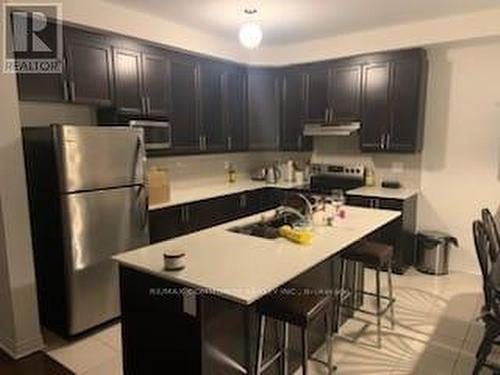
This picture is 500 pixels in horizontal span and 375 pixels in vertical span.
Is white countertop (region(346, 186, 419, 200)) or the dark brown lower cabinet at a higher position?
white countertop (region(346, 186, 419, 200))

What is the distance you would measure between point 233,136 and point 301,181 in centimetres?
113

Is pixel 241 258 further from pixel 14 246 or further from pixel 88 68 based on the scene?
pixel 88 68

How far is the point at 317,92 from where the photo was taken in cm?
459

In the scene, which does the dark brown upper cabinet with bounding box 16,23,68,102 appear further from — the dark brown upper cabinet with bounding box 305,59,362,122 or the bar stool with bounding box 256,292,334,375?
the dark brown upper cabinet with bounding box 305,59,362,122

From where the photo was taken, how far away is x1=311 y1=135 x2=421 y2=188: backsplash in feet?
14.2

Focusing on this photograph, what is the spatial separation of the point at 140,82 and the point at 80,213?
152cm

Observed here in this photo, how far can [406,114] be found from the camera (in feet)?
13.1

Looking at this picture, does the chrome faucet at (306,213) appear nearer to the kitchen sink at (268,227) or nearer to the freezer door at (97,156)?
the kitchen sink at (268,227)

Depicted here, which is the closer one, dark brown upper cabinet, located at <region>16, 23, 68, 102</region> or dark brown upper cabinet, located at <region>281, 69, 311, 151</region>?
dark brown upper cabinet, located at <region>16, 23, 68, 102</region>

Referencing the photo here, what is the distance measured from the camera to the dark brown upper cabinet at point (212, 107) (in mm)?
4293

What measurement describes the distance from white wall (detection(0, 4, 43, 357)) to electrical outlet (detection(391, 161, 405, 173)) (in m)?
3.84

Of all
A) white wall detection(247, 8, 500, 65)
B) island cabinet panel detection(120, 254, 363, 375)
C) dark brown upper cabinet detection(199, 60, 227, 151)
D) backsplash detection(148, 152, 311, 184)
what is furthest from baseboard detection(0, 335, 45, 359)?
white wall detection(247, 8, 500, 65)

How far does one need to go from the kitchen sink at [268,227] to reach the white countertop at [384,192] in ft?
5.29

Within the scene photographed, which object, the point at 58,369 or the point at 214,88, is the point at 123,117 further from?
the point at 58,369
